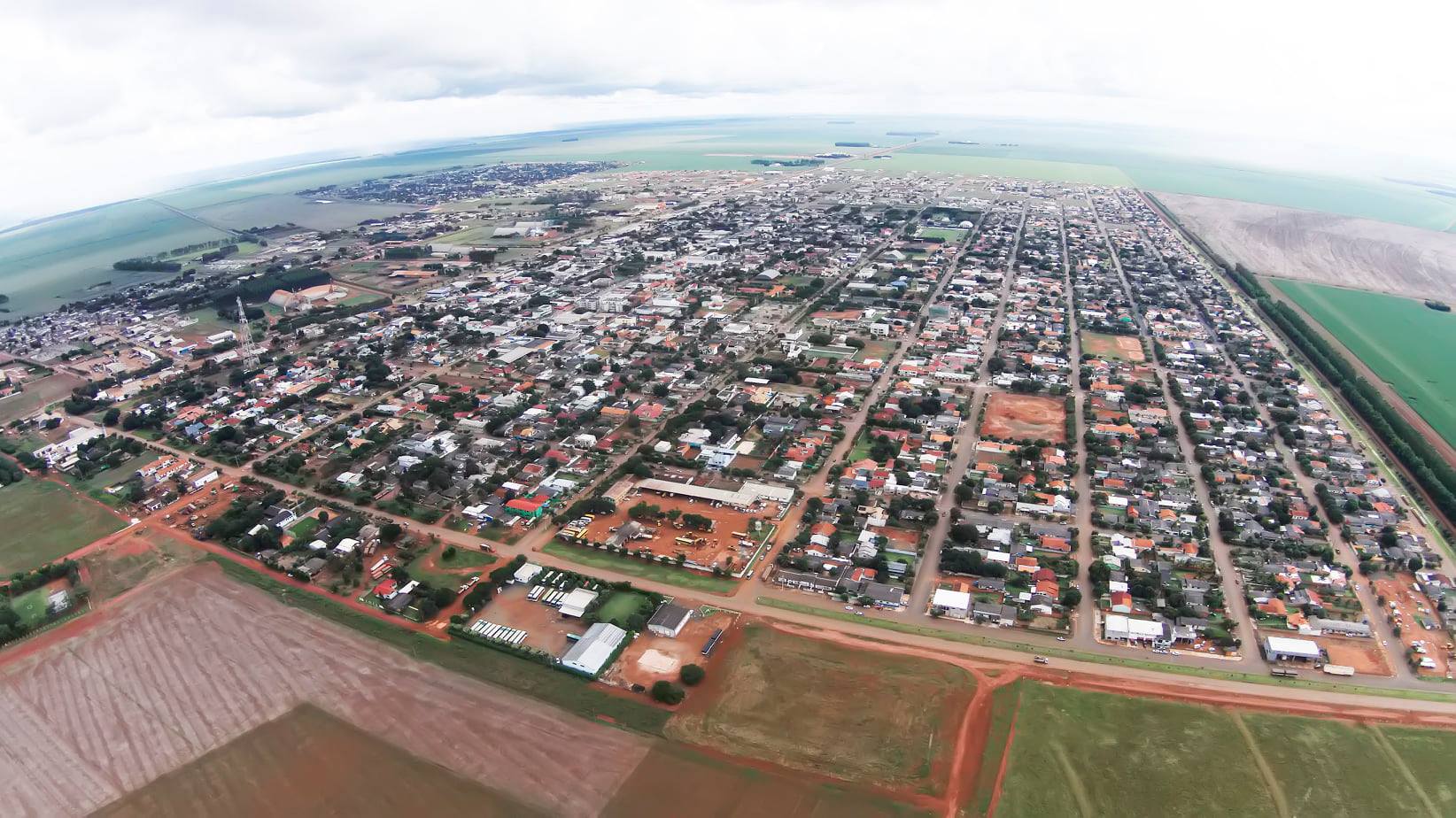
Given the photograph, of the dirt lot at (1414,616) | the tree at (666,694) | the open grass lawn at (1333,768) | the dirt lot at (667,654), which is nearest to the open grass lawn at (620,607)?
the dirt lot at (667,654)

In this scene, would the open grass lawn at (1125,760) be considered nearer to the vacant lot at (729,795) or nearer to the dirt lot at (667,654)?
Answer: the vacant lot at (729,795)

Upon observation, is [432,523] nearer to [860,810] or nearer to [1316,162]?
[860,810]

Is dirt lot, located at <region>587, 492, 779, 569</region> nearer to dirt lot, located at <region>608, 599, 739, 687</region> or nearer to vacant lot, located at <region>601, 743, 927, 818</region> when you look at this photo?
dirt lot, located at <region>608, 599, 739, 687</region>

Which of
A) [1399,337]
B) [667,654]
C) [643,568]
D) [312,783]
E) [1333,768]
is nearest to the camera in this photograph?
[1333,768]

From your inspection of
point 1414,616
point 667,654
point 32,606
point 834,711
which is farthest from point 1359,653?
point 32,606

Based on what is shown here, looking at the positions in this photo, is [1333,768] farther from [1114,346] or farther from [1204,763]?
[1114,346]

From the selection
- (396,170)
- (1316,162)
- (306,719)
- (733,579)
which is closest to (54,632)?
(306,719)

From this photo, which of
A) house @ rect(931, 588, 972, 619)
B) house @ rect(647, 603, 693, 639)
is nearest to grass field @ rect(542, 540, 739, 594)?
house @ rect(647, 603, 693, 639)
